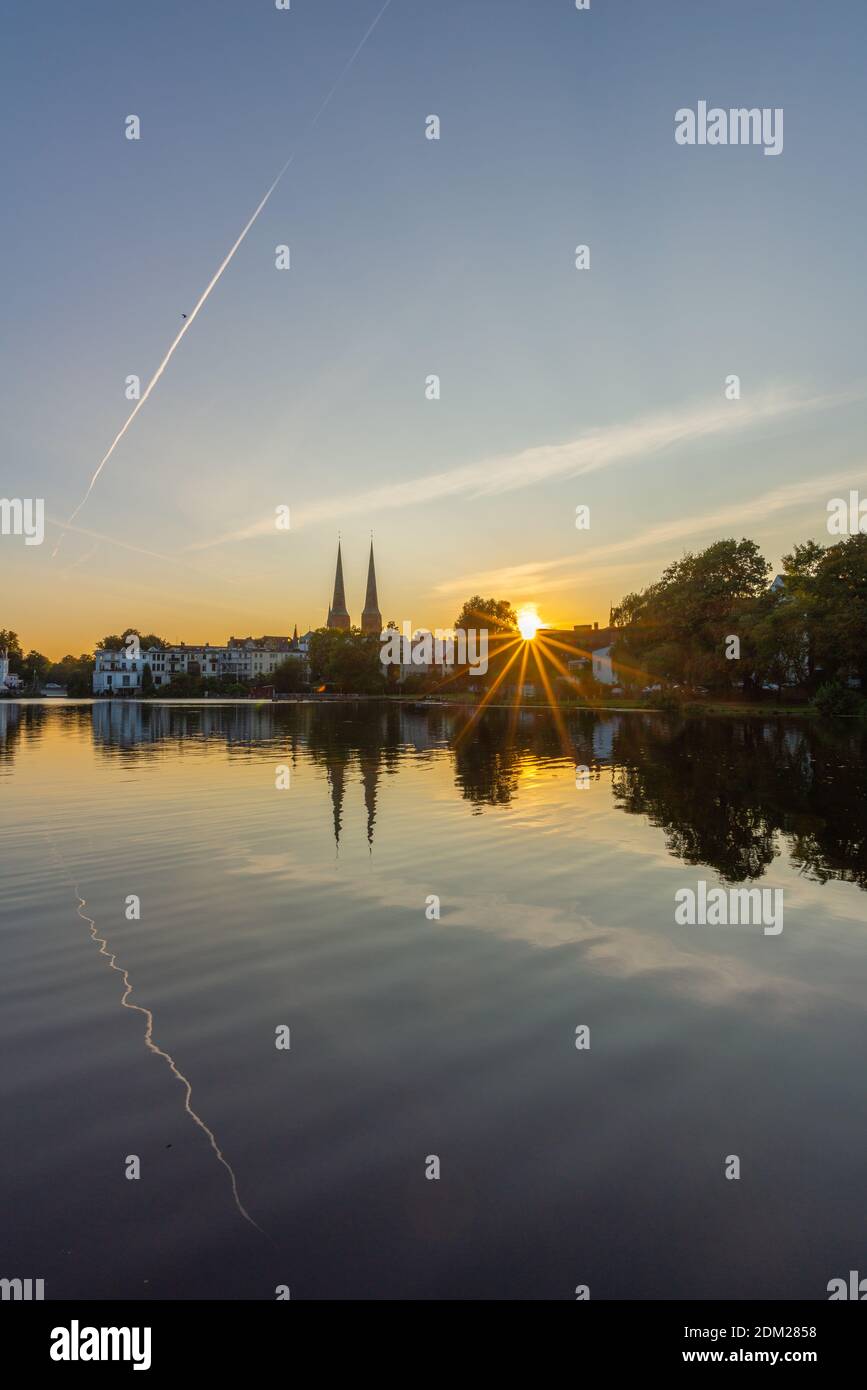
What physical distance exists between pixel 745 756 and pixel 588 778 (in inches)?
501

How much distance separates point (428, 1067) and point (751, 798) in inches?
794

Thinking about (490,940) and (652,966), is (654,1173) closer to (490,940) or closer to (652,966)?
(652,966)

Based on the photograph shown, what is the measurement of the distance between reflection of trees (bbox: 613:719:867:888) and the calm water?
312mm

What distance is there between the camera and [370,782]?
29422 mm

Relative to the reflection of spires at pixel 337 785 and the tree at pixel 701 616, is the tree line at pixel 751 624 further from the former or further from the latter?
the reflection of spires at pixel 337 785

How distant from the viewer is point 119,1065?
775 centimetres

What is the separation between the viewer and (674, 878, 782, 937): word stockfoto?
40.9 ft

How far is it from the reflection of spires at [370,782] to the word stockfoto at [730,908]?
7332mm

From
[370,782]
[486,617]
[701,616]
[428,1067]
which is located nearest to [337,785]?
[370,782]
